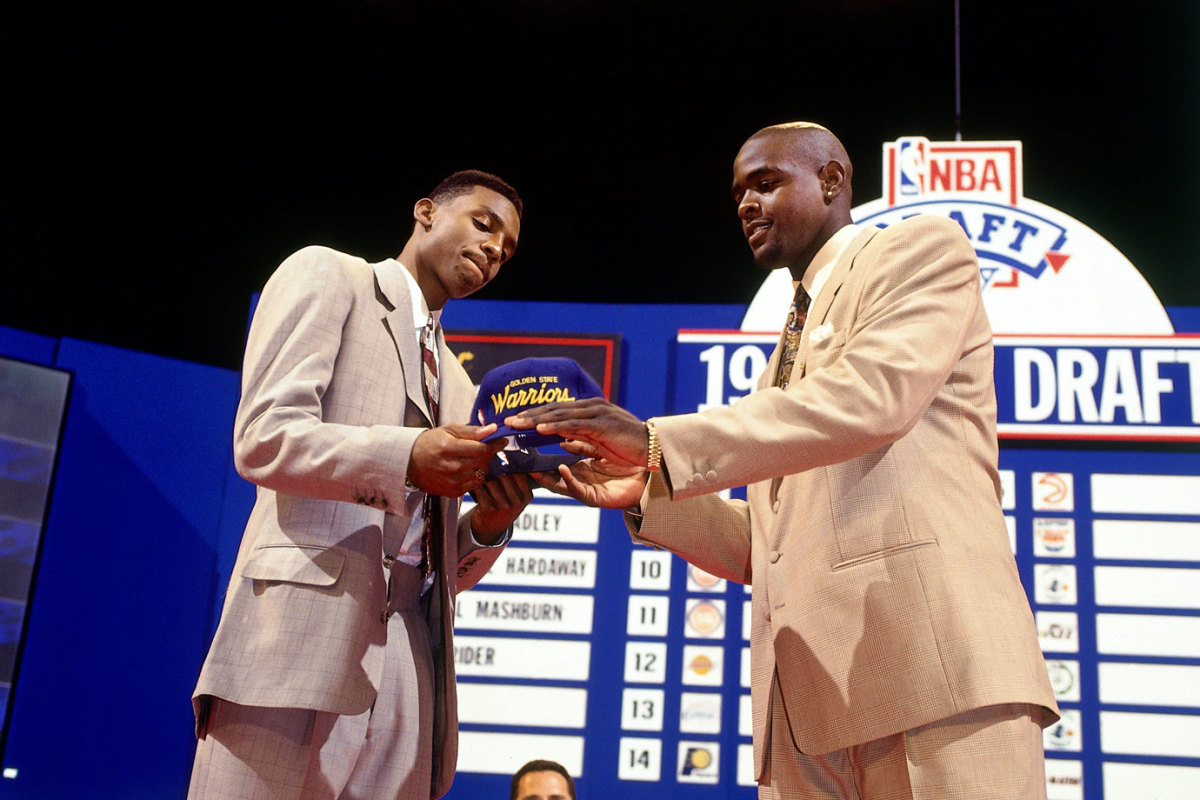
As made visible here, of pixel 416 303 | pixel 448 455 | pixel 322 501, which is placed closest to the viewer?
pixel 448 455

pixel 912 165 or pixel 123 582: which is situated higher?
pixel 912 165

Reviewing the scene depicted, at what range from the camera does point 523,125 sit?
680 centimetres

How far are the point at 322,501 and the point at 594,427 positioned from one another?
538 millimetres

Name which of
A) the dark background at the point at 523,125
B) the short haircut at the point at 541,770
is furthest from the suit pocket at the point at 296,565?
the dark background at the point at 523,125

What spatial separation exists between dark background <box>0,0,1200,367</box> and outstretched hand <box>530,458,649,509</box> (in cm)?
463

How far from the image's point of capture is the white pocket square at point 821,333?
194 centimetres

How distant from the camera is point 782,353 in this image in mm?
2164

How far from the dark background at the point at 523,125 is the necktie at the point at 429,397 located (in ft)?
14.8

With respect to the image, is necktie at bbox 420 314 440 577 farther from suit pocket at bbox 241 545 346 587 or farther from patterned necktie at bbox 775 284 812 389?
patterned necktie at bbox 775 284 812 389

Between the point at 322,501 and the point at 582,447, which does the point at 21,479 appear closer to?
the point at 322,501

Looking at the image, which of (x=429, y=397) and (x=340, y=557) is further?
(x=429, y=397)

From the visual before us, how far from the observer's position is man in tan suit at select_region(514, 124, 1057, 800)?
1604mm

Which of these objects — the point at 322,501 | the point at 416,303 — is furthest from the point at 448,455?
the point at 416,303

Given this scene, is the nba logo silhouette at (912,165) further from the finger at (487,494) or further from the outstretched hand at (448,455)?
the outstretched hand at (448,455)
